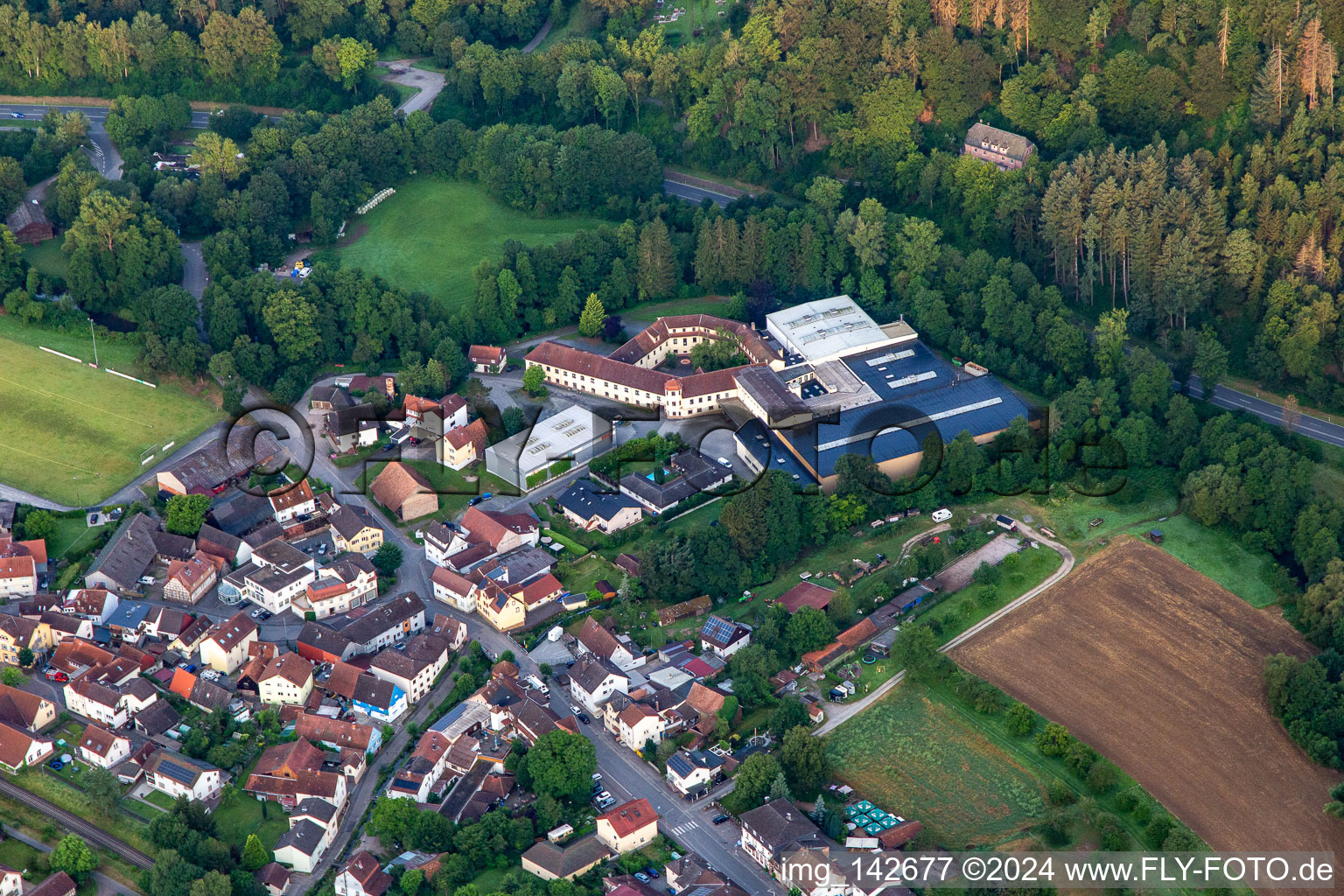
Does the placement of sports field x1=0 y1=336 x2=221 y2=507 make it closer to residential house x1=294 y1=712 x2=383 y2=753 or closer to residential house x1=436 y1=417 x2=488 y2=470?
residential house x1=436 y1=417 x2=488 y2=470

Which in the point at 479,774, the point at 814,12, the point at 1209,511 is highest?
the point at 814,12

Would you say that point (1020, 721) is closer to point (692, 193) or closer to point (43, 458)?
point (692, 193)

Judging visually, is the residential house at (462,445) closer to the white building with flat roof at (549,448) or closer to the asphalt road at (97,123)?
the white building with flat roof at (549,448)

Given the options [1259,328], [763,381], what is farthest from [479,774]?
[1259,328]

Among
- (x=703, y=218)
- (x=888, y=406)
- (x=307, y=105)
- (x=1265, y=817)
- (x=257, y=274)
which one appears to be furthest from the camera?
(x=307, y=105)

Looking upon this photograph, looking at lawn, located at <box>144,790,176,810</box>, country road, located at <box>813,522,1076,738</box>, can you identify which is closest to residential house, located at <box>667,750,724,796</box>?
country road, located at <box>813,522,1076,738</box>

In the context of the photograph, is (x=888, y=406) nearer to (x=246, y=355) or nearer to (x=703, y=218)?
(x=703, y=218)
